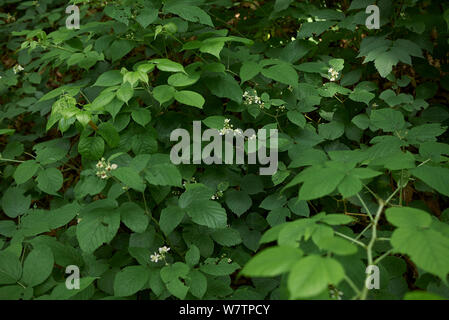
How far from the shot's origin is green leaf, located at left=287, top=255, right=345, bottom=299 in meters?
0.87

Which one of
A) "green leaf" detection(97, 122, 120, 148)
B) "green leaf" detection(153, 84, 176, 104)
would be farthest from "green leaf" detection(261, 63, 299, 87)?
"green leaf" detection(97, 122, 120, 148)

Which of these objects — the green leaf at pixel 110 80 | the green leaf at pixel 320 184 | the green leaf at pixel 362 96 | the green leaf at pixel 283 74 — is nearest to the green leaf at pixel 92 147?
the green leaf at pixel 110 80

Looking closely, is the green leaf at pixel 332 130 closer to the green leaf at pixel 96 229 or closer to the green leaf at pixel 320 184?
the green leaf at pixel 320 184

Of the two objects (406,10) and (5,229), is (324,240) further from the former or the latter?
(406,10)

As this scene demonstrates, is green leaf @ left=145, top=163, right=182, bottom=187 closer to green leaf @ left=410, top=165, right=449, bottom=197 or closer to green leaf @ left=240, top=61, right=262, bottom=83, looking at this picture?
green leaf @ left=240, top=61, right=262, bottom=83

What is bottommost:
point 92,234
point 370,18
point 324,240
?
point 92,234

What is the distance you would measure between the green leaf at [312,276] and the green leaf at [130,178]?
Result: 0.82 m

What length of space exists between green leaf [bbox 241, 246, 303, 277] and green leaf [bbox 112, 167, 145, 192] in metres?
0.72

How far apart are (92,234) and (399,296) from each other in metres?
1.35

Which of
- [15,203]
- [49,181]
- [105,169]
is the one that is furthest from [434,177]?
[15,203]

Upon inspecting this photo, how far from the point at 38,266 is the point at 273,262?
114cm
